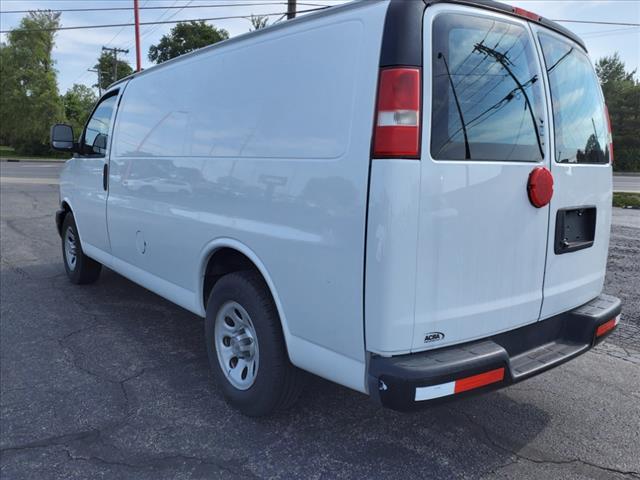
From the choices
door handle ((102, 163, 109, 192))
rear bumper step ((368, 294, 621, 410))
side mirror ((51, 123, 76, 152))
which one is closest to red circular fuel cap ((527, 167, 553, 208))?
rear bumper step ((368, 294, 621, 410))

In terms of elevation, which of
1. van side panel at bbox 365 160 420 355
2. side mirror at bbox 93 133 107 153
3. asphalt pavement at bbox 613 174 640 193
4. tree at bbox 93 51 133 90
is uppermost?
tree at bbox 93 51 133 90

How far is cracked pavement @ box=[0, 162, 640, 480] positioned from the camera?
261 centimetres

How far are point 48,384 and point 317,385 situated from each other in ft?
5.94

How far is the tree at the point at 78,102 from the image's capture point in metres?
54.4

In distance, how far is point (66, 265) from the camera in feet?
20.0

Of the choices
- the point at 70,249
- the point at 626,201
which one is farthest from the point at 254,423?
the point at 626,201

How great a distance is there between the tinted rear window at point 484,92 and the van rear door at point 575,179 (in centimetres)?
19

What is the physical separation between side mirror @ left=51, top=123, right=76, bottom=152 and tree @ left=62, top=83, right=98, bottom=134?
173 feet

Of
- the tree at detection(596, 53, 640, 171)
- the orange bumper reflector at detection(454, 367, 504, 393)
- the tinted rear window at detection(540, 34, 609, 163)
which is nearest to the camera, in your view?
the orange bumper reflector at detection(454, 367, 504, 393)

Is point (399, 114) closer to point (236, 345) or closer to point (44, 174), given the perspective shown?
point (236, 345)

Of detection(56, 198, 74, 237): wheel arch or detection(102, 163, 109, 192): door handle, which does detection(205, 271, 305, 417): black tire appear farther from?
detection(56, 198, 74, 237): wheel arch

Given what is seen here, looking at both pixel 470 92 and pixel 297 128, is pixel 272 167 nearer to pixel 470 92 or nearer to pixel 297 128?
pixel 297 128

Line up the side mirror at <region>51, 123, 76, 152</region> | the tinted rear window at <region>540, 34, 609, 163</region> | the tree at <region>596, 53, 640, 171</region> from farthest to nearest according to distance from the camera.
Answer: the tree at <region>596, 53, 640, 171</region>
the side mirror at <region>51, 123, 76, 152</region>
the tinted rear window at <region>540, 34, 609, 163</region>

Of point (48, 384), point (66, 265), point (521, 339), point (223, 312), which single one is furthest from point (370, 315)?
point (66, 265)
